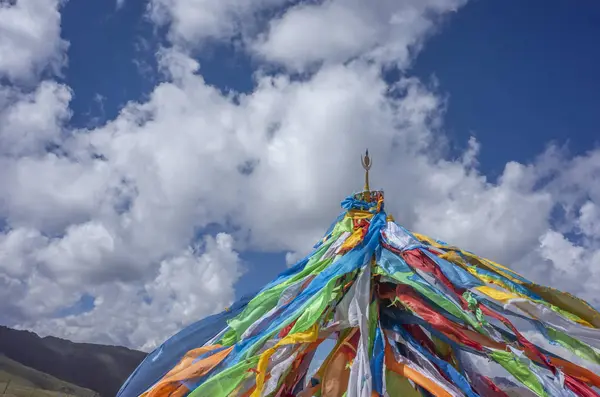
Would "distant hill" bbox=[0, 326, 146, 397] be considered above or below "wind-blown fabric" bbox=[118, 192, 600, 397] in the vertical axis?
above

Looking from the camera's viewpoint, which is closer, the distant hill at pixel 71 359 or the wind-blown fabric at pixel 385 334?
the wind-blown fabric at pixel 385 334

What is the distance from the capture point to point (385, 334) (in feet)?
24.5

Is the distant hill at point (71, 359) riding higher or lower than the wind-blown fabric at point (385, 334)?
higher

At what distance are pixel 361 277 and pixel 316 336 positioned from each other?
44.0 inches

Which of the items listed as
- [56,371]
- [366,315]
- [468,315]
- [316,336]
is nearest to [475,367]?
[468,315]

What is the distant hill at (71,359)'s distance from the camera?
162 m

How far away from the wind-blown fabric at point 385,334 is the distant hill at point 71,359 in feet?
531

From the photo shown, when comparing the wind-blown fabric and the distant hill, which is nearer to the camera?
the wind-blown fabric

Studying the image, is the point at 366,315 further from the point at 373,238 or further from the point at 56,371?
the point at 56,371

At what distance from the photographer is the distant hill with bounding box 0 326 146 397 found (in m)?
162

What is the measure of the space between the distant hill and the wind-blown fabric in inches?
6368

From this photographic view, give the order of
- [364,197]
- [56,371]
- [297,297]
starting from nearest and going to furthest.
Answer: [297,297] → [364,197] → [56,371]

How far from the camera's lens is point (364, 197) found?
383 inches

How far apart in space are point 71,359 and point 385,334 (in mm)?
186399
